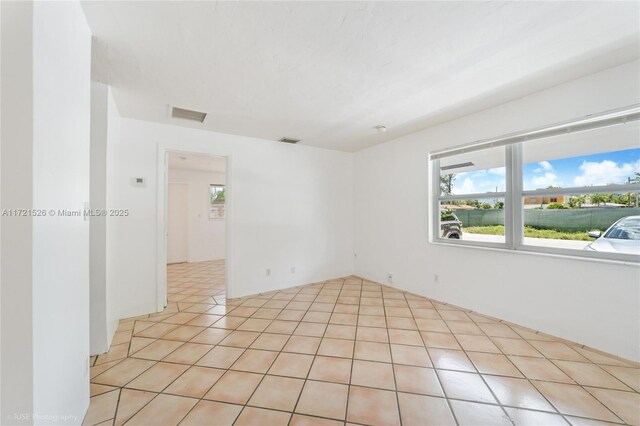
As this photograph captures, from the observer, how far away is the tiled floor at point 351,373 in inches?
59.4

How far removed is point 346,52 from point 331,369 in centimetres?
245

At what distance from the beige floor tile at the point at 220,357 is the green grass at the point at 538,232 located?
10.2ft

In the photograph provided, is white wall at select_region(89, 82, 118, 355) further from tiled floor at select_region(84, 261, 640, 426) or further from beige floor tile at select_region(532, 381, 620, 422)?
beige floor tile at select_region(532, 381, 620, 422)

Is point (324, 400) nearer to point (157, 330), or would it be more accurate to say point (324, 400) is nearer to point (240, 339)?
point (240, 339)

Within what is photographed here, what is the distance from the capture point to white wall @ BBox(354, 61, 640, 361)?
6.79 feet

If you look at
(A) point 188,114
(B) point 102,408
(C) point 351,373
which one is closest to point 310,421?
(C) point 351,373

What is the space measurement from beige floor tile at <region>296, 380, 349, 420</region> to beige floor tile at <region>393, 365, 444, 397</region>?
423 millimetres

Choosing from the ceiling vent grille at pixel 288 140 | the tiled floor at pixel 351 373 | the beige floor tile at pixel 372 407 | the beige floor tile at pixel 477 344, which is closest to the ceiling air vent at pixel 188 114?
the ceiling vent grille at pixel 288 140

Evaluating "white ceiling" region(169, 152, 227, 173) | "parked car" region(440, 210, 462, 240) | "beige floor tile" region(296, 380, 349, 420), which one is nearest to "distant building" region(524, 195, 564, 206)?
"parked car" region(440, 210, 462, 240)

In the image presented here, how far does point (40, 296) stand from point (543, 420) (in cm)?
264

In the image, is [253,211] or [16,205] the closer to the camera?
[16,205]

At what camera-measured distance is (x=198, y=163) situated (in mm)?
5406

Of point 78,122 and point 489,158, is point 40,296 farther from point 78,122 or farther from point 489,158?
point 489,158

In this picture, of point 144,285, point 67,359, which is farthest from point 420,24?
point 144,285
